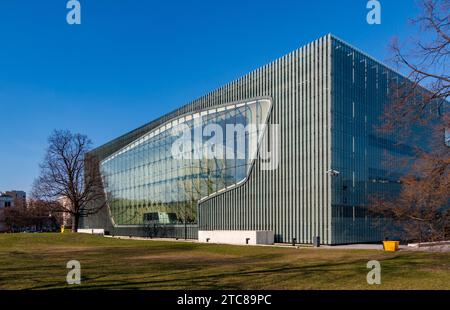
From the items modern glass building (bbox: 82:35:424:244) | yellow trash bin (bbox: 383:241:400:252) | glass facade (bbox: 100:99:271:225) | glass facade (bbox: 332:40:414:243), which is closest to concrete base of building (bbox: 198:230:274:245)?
modern glass building (bbox: 82:35:424:244)

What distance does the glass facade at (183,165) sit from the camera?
142ft

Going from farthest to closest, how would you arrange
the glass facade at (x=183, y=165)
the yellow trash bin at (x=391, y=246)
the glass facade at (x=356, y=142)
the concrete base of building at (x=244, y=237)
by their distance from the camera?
the glass facade at (x=183, y=165), the concrete base of building at (x=244, y=237), the glass facade at (x=356, y=142), the yellow trash bin at (x=391, y=246)

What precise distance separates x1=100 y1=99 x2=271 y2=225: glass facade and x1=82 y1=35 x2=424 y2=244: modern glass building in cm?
16

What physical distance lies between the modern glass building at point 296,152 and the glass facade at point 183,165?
0.16 m

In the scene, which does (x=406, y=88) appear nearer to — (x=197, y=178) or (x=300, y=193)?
(x=300, y=193)

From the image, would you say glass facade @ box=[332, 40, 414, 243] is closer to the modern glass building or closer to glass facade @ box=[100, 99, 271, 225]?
the modern glass building

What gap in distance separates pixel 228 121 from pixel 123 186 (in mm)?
29825

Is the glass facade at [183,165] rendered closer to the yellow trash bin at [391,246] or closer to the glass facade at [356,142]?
the glass facade at [356,142]

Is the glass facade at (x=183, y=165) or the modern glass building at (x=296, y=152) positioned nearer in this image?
the modern glass building at (x=296, y=152)

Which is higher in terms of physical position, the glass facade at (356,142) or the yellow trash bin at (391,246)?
the glass facade at (356,142)

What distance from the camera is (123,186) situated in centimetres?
6831

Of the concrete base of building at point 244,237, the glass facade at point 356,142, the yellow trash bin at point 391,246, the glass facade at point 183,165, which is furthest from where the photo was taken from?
the glass facade at point 183,165

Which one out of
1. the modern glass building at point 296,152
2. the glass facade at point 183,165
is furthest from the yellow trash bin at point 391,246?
the glass facade at point 183,165
